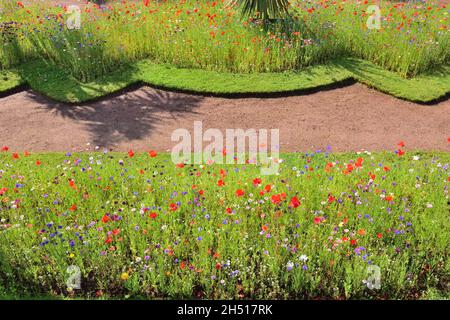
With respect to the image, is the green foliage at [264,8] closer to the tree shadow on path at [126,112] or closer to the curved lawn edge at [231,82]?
the curved lawn edge at [231,82]

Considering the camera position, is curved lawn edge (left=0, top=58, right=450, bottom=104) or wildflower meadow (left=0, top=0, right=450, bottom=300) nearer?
wildflower meadow (left=0, top=0, right=450, bottom=300)

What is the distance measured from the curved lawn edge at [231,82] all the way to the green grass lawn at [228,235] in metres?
3.28

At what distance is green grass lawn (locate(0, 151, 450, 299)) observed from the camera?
4508mm

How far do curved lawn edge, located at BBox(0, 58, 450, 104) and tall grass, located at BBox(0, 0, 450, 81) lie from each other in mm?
287

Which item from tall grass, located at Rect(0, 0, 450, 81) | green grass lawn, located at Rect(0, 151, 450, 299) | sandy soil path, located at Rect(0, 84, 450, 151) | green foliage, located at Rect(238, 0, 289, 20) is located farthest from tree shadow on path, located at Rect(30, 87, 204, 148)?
green foliage, located at Rect(238, 0, 289, 20)

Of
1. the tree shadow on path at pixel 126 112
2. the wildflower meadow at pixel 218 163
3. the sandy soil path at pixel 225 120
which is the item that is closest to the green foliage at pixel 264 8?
the wildflower meadow at pixel 218 163

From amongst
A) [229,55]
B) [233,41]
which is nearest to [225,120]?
[229,55]

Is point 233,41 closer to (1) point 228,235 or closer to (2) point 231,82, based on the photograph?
(2) point 231,82

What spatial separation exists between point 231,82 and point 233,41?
1325 millimetres

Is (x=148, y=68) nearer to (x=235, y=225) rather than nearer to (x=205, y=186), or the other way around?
(x=205, y=186)

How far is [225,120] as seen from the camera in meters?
8.30

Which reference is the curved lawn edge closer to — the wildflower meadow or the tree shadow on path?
the wildflower meadow

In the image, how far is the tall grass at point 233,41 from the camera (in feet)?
32.1

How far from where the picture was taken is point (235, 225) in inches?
197
